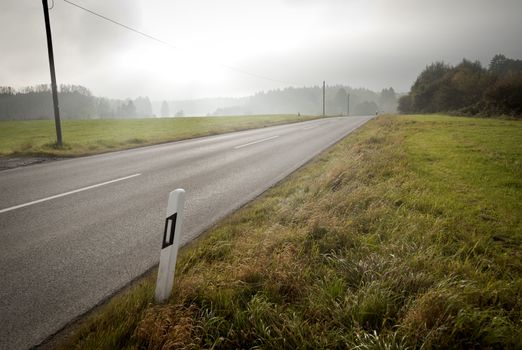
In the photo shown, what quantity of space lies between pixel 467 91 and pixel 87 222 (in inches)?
2816

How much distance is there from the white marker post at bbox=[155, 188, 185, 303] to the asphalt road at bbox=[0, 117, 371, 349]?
81 centimetres

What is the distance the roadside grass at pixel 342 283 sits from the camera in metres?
2.04

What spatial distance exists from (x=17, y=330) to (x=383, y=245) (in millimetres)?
3627

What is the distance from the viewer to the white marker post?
2162 millimetres

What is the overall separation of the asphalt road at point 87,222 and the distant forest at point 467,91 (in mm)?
42350

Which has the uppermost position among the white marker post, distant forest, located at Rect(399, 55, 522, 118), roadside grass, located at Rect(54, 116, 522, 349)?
distant forest, located at Rect(399, 55, 522, 118)

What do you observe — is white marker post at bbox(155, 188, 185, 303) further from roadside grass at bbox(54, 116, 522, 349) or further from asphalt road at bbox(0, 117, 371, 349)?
asphalt road at bbox(0, 117, 371, 349)

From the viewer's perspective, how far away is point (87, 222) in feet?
14.7

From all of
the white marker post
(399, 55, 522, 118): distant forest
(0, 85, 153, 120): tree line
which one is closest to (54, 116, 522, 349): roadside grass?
the white marker post

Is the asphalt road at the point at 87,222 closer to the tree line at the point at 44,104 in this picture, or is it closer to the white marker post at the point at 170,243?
the white marker post at the point at 170,243

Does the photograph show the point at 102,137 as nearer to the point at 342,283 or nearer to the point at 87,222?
the point at 87,222

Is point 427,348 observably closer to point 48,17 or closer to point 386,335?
point 386,335

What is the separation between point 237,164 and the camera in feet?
30.1

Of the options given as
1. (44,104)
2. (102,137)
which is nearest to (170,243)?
(102,137)
